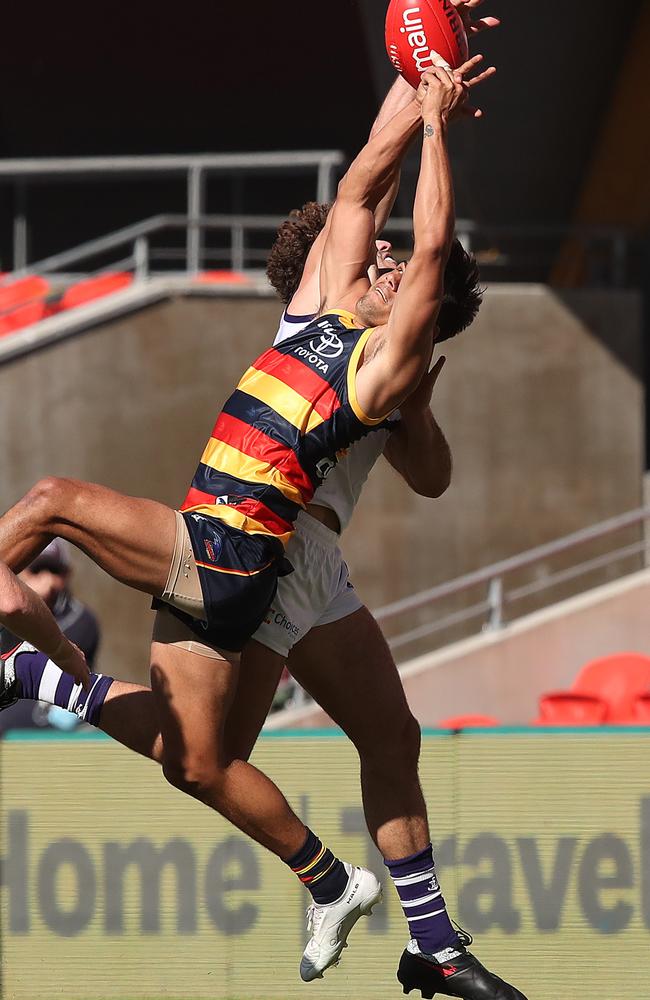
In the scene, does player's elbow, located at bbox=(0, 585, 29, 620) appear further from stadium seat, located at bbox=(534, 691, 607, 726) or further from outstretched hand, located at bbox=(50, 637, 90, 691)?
stadium seat, located at bbox=(534, 691, 607, 726)

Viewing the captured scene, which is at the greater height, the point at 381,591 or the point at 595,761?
the point at 595,761

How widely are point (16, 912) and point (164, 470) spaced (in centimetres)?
636

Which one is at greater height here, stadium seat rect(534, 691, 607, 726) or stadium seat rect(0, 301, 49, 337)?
stadium seat rect(0, 301, 49, 337)

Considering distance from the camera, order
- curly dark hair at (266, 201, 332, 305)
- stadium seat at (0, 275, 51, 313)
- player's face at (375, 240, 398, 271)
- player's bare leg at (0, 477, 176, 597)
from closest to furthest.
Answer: player's bare leg at (0, 477, 176, 597) < player's face at (375, 240, 398, 271) < curly dark hair at (266, 201, 332, 305) < stadium seat at (0, 275, 51, 313)

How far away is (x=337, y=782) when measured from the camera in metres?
5.43

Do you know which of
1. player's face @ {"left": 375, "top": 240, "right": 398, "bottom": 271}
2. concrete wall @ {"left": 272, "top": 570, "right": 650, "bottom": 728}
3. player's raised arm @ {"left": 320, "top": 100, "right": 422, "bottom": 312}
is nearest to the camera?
player's raised arm @ {"left": 320, "top": 100, "right": 422, "bottom": 312}

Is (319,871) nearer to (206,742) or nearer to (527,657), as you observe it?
(206,742)

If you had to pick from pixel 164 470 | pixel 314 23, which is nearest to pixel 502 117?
pixel 164 470

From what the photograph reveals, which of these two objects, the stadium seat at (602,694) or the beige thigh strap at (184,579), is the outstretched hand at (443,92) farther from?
the stadium seat at (602,694)

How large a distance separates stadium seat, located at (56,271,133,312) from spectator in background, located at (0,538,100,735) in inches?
227

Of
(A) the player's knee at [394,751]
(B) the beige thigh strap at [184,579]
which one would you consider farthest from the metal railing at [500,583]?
(B) the beige thigh strap at [184,579]

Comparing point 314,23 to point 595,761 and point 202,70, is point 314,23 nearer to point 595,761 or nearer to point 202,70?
point 202,70

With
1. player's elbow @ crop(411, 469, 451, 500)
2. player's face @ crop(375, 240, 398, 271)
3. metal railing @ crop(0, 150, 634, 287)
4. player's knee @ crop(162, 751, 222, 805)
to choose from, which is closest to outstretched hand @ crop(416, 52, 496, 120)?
player's face @ crop(375, 240, 398, 271)

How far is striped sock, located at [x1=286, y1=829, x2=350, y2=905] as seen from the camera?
430 centimetres
